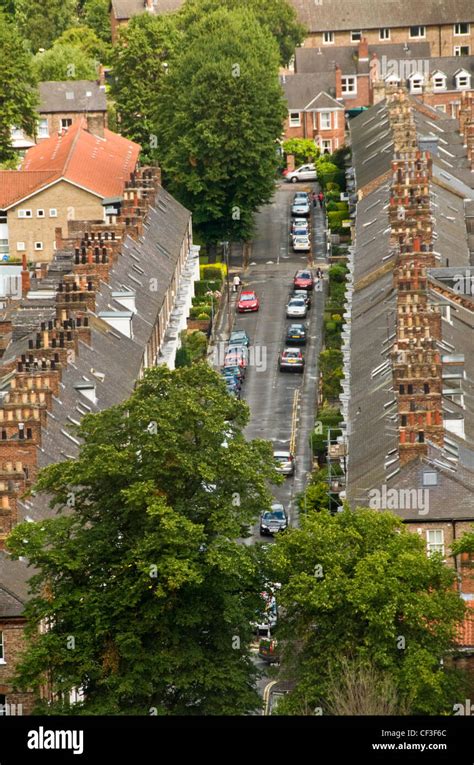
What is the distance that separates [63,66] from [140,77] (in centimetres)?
2250

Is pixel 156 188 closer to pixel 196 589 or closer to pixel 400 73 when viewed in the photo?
pixel 400 73

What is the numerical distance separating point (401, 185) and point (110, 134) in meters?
39.8

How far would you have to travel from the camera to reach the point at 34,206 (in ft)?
459

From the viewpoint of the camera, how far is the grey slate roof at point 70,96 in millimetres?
165375

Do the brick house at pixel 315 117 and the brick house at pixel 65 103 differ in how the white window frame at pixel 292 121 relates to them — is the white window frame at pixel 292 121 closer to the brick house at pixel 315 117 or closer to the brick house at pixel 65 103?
the brick house at pixel 315 117

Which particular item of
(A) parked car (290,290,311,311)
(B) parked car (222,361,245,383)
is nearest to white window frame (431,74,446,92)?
(A) parked car (290,290,311,311)

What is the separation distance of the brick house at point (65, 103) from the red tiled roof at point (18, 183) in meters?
21.9

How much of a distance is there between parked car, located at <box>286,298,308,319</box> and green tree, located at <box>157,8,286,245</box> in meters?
13.0

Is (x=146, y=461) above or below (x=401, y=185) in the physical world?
below

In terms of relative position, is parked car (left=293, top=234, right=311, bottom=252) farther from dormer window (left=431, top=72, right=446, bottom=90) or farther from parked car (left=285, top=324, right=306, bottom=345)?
dormer window (left=431, top=72, right=446, bottom=90)

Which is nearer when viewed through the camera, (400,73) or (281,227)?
(281,227)

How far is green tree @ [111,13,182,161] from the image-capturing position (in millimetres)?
160875

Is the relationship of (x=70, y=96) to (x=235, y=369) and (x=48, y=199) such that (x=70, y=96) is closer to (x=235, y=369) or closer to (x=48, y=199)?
(x=48, y=199)
